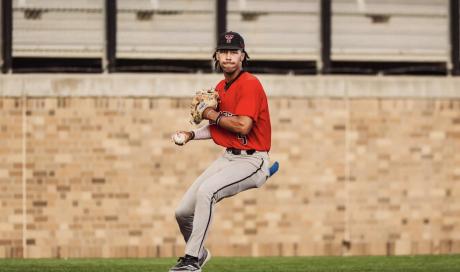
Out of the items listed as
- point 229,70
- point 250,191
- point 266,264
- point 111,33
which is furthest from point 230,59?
point 111,33

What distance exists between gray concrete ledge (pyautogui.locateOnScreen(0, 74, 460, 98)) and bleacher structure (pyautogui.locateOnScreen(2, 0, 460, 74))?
448mm

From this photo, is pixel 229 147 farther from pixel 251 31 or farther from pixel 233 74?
pixel 251 31

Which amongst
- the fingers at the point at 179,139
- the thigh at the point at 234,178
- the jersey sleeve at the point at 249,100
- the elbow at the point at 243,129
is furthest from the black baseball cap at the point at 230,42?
the thigh at the point at 234,178

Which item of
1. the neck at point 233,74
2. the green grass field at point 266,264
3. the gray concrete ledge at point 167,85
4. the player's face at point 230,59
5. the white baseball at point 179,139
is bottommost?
the green grass field at point 266,264

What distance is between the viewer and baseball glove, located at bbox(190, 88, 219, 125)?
31.6ft

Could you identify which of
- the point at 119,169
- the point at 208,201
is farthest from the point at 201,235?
the point at 119,169

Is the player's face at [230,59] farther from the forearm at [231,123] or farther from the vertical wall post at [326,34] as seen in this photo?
the vertical wall post at [326,34]

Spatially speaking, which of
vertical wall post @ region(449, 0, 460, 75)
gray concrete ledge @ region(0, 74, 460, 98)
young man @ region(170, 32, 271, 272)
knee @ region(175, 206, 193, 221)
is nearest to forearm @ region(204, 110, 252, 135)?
young man @ region(170, 32, 271, 272)

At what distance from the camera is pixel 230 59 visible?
9.64 metres

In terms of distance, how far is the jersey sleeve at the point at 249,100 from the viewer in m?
9.53

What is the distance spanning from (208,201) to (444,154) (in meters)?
7.66

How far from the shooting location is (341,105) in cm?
1616

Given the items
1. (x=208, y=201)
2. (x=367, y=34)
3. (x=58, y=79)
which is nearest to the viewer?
(x=208, y=201)

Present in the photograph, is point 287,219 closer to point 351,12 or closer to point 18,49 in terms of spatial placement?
point 351,12
